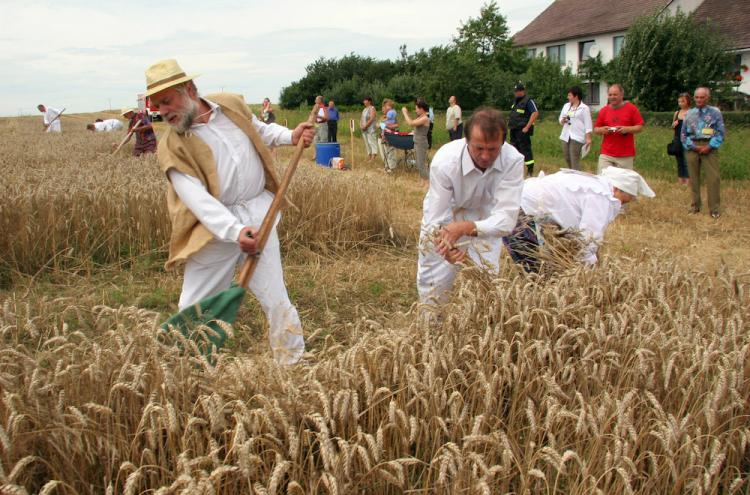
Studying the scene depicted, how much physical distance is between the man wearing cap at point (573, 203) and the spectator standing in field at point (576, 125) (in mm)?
6035

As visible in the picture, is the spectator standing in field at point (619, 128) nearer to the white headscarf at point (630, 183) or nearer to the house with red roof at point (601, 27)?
the white headscarf at point (630, 183)

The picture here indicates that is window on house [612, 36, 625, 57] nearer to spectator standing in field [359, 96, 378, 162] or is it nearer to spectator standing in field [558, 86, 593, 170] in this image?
spectator standing in field [359, 96, 378, 162]

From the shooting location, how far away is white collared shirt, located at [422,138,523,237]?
3.81 meters

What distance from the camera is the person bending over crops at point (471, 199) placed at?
11.7ft

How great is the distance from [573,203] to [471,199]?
867 mm

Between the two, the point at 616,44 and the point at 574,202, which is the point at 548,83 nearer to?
the point at 616,44

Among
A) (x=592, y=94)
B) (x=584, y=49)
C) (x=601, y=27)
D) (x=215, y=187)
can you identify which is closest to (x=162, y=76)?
(x=215, y=187)

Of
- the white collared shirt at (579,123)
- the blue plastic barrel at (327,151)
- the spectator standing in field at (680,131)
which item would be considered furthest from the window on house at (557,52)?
the white collared shirt at (579,123)

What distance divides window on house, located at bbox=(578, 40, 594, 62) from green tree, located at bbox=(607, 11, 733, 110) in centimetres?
1014

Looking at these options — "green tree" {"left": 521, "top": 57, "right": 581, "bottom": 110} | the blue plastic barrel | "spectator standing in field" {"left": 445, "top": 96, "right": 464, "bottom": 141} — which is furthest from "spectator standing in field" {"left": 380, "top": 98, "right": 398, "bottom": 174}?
"green tree" {"left": 521, "top": 57, "right": 581, "bottom": 110}

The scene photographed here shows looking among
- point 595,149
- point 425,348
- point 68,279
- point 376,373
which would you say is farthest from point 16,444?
point 595,149

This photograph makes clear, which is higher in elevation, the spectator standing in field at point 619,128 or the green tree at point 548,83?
the green tree at point 548,83

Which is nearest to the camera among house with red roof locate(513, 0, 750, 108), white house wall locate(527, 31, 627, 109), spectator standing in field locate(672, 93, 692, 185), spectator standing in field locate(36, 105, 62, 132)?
spectator standing in field locate(672, 93, 692, 185)

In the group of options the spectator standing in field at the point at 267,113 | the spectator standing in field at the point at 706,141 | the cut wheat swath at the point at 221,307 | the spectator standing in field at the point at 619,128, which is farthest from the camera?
the spectator standing in field at the point at 267,113
